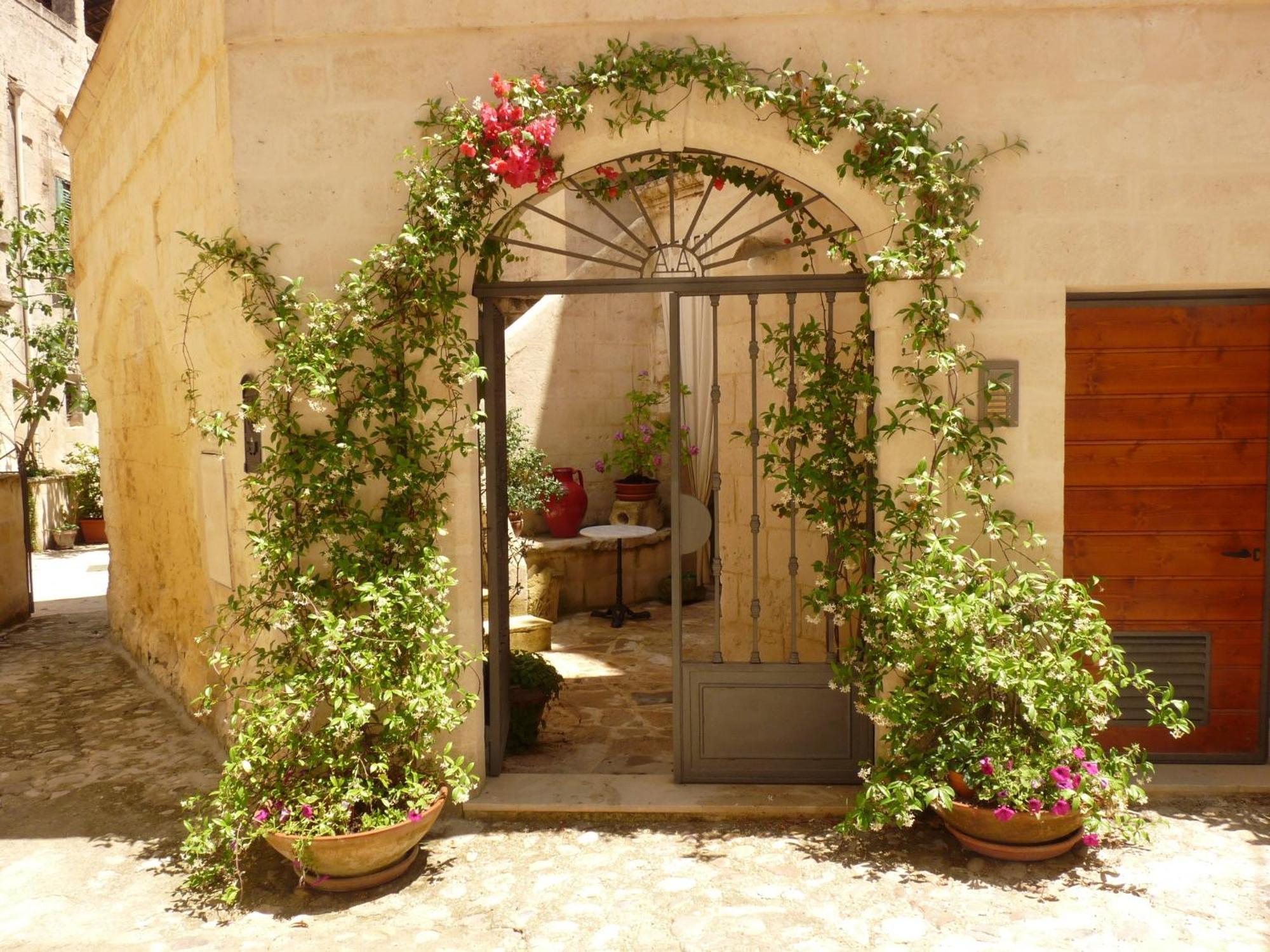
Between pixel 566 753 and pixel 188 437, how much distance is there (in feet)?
8.67

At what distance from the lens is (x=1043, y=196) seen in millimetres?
3963

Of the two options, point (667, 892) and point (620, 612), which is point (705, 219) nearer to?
point (620, 612)

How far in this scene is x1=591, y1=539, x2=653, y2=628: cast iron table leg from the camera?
818cm

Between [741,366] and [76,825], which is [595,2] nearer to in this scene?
[741,366]

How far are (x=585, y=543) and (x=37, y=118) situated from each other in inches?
544

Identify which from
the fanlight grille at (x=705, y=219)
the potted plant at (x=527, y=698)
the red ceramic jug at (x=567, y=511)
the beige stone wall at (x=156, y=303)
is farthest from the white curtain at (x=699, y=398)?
the beige stone wall at (x=156, y=303)

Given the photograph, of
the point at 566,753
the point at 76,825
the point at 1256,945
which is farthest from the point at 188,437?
the point at 1256,945

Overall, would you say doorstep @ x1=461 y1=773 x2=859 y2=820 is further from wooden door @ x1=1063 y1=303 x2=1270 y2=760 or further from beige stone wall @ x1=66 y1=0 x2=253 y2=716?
beige stone wall @ x1=66 y1=0 x2=253 y2=716

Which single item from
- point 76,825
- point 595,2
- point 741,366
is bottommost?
point 76,825

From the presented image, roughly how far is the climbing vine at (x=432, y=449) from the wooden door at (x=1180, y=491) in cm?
61

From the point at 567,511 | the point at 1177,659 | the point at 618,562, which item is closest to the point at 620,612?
the point at 618,562

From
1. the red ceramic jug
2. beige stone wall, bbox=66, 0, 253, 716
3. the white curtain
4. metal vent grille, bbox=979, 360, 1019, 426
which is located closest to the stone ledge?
the red ceramic jug

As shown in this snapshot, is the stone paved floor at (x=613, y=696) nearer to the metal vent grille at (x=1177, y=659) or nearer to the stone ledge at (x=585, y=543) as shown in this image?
the stone ledge at (x=585, y=543)

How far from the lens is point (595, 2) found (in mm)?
3957
